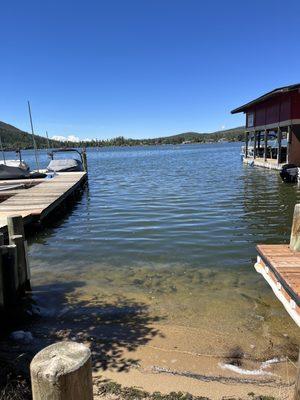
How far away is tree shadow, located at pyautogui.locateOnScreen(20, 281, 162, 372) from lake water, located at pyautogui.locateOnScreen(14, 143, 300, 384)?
0.06ft

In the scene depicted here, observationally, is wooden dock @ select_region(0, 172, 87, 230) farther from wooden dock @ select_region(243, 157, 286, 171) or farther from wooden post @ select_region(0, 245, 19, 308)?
wooden dock @ select_region(243, 157, 286, 171)

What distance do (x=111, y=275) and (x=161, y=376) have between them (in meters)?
3.94

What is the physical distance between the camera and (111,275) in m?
8.48

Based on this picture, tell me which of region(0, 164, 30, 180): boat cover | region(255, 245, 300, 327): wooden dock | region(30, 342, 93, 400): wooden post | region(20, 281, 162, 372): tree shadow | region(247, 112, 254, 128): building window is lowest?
region(20, 281, 162, 372): tree shadow

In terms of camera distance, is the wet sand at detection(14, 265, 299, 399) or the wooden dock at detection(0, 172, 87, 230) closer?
the wet sand at detection(14, 265, 299, 399)

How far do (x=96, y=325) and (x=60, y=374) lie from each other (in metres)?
4.37

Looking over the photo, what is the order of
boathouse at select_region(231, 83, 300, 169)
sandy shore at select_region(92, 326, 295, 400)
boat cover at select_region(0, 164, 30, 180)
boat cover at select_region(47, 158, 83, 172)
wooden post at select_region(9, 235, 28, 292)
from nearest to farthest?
sandy shore at select_region(92, 326, 295, 400), wooden post at select_region(9, 235, 28, 292), boat cover at select_region(0, 164, 30, 180), boathouse at select_region(231, 83, 300, 169), boat cover at select_region(47, 158, 83, 172)

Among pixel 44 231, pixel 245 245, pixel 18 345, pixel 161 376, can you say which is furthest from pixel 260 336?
pixel 44 231

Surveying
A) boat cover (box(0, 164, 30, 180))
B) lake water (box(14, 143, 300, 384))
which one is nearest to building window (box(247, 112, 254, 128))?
lake water (box(14, 143, 300, 384))

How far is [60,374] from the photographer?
75.4 inches

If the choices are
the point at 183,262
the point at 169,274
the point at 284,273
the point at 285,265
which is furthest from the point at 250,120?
the point at 284,273

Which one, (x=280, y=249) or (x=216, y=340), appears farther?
(x=280, y=249)

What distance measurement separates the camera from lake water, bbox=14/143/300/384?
19.1ft

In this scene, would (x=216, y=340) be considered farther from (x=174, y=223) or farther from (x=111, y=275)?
(x=174, y=223)
